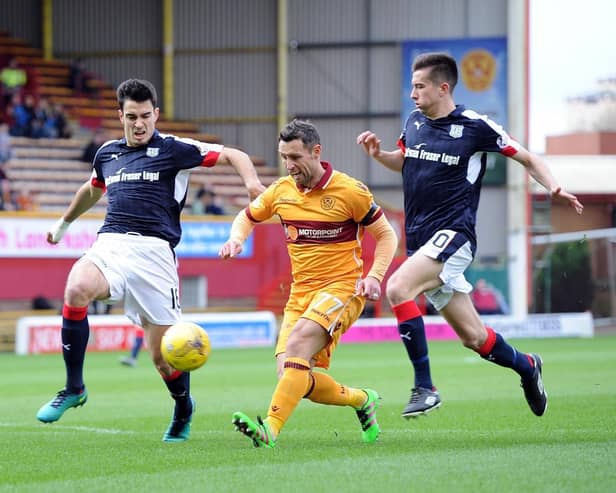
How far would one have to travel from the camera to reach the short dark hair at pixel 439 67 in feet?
28.3

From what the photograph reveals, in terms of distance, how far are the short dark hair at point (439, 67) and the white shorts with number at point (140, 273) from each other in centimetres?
213

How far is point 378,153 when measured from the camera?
8812mm

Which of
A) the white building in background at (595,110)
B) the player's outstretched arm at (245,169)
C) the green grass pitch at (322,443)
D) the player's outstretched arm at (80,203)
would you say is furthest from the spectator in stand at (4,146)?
the white building in background at (595,110)

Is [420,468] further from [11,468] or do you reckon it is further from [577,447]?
[11,468]

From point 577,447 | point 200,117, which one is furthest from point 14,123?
point 577,447

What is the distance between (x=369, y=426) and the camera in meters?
8.41

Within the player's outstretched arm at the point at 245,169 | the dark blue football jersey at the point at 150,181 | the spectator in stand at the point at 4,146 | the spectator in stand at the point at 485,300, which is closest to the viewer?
the player's outstretched arm at the point at 245,169

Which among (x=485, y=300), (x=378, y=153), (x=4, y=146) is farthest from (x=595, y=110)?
(x=378, y=153)

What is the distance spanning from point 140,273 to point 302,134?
4.78ft

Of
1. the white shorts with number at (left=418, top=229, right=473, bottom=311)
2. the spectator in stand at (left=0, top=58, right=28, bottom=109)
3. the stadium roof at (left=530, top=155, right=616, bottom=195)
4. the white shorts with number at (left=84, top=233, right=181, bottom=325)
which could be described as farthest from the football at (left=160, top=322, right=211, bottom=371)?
the stadium roof at (left=530, top=155, right=616, bottom=195)

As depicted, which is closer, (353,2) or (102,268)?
(102,268)

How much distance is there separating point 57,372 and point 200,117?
1829 cm

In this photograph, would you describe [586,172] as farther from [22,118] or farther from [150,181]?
[150,181]

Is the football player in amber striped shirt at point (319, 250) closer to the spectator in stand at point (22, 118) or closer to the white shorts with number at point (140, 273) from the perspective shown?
the white shorts with number at point (140, 273)
